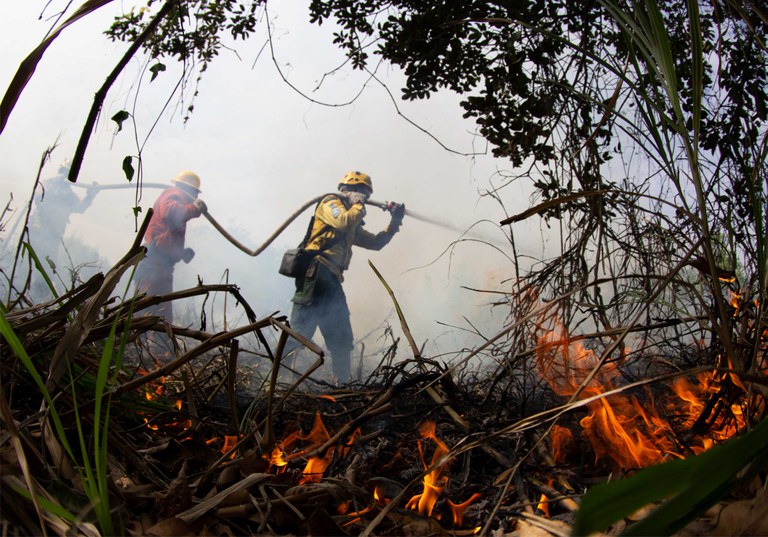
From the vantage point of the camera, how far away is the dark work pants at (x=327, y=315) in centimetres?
570

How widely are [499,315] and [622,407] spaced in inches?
248

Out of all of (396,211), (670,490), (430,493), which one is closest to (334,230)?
(396,211)

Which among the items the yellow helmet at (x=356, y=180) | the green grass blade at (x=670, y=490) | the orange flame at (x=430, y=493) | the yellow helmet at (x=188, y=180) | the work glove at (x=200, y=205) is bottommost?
the orange flame at (x=430, y=493)

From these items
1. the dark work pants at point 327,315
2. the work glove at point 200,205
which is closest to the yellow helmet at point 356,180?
the dark work pants at point 327,315

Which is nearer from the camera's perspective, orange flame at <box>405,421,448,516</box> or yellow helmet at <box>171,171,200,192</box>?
orange flame at <box>405,421,448,516</box>

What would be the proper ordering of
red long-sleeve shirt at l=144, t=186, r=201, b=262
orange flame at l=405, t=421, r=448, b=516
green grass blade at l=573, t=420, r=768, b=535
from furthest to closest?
red long-sleeve shirt at l=144, t=186, r=201, b=262 → orange flame at l=405, t=421, r=448, b=516 → green grass blade at l=573, t=420, r=768, b=535

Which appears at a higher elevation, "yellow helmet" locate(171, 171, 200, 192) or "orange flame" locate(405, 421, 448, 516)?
"yellow helmet" locate(171, 171, 200, 192)

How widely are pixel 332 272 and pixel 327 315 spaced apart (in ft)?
1.61

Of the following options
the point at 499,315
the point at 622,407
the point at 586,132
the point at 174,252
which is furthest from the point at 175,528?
the point at 499,315

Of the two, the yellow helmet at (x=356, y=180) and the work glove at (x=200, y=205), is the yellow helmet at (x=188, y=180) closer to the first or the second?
the work glove at (x=200, y=205)

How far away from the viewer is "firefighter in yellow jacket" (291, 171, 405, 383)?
18.7 ft

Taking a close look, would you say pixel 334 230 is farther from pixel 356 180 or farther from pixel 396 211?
pixel 396 211

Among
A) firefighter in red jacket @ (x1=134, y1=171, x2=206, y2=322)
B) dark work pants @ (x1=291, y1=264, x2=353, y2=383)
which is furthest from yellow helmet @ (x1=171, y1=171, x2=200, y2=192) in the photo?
dark work pants @ (x1=291, y1=264, x2=353, y2=383)

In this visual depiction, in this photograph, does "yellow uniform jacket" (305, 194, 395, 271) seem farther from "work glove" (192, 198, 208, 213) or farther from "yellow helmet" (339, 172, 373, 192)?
"work glove" (192, 198, 208, 213)
